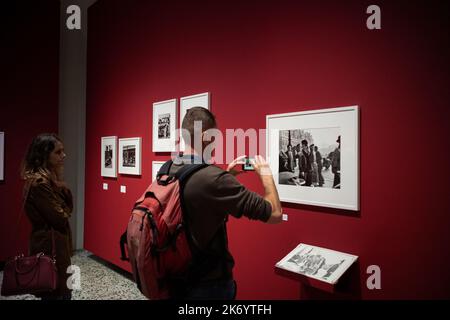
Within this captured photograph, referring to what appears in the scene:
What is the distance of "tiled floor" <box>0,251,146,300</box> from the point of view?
3795 mm

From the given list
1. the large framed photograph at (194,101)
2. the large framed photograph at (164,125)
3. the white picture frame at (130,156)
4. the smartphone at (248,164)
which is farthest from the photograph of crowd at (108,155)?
the smartphone at (248,164)

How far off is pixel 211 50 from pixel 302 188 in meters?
1.85

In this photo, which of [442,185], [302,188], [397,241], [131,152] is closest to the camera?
[442,185]

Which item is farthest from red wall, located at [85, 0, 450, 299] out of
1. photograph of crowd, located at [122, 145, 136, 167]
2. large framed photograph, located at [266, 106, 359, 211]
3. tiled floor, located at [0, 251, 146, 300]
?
tiled floor, located at [0, 251, 146, 300]

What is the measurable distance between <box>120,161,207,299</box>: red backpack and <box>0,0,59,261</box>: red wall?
14.7 ft

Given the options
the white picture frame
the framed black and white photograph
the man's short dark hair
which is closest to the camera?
the man's short dark hair

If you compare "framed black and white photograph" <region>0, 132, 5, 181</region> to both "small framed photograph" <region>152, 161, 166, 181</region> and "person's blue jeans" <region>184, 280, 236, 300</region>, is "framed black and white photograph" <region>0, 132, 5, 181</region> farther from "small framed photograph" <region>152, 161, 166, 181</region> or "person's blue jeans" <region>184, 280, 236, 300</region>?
"person's blue jeans" <region>184, 280, 236, 300</region>

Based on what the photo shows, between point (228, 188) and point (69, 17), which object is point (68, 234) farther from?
point (69, 17)

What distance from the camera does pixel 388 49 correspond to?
2135 mm

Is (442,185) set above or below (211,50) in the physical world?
below

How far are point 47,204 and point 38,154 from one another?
432mm

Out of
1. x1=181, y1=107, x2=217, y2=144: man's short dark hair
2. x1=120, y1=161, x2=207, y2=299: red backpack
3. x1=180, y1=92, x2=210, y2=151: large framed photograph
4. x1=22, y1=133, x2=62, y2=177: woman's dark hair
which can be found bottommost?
x1=120, y1=161, x2=207, y2=299: red backpack

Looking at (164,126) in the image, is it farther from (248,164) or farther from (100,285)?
(100,285)
